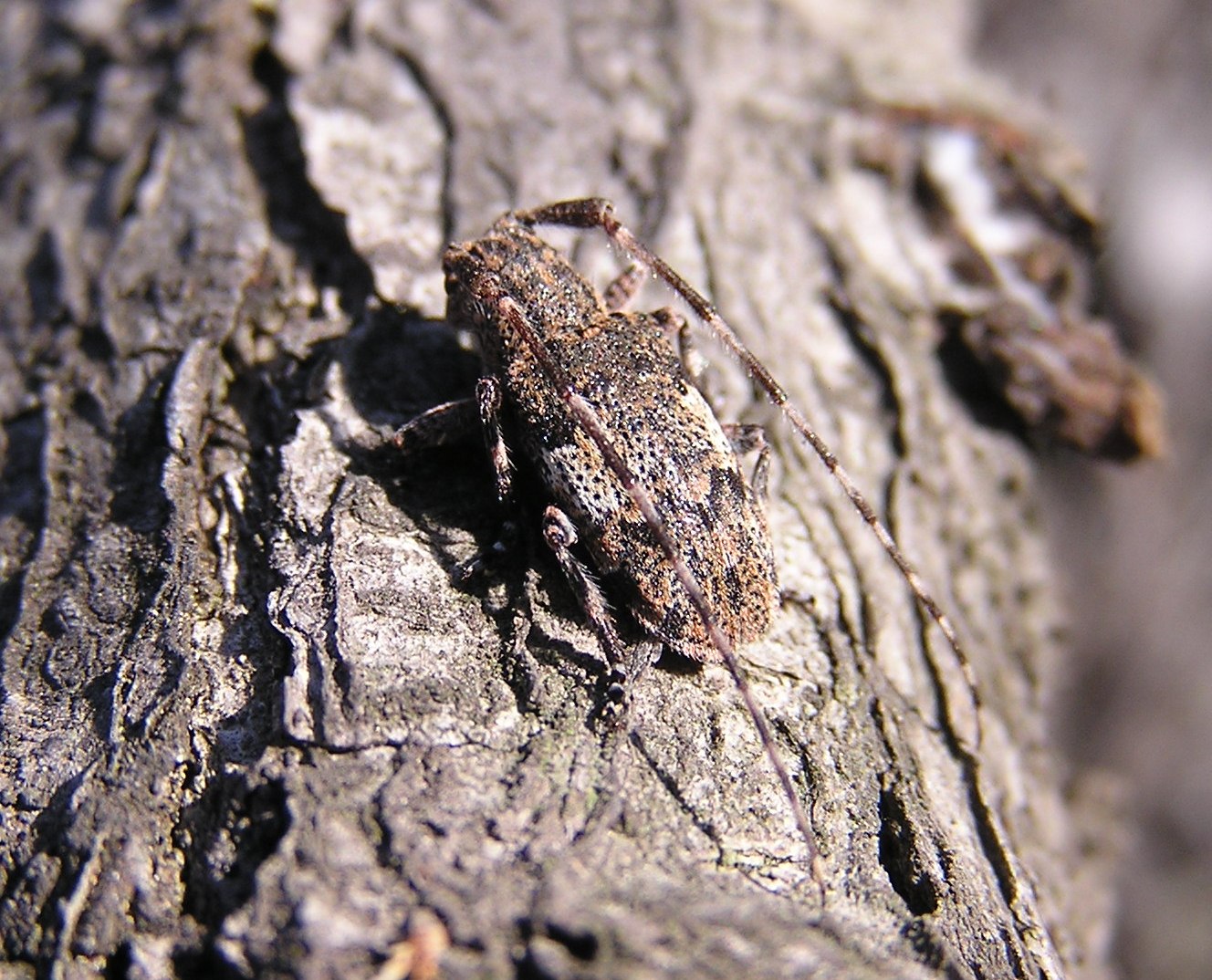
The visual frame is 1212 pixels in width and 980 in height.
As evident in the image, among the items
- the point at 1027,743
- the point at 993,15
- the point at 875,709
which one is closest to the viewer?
the point at 875,709

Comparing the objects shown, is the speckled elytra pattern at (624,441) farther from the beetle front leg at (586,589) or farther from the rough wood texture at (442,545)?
the rough wood texture at (442,545)

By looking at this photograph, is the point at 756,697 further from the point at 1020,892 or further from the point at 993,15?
the point at 993,15

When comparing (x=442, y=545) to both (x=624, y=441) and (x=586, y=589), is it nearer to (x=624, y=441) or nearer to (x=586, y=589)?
(x=586, y=589)

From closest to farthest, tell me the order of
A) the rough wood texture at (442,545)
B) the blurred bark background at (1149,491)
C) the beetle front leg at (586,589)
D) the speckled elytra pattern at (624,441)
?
the rough wood texture at (442,545) < the beetle front leg at (586,589) < the speckled elytra pattern at (624,441) < the blurred bark background at (1149,491)

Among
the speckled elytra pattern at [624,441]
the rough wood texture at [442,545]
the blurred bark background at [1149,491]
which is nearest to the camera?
the rough wood texture at [442,545]

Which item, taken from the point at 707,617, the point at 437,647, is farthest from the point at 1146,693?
the point at 437,647

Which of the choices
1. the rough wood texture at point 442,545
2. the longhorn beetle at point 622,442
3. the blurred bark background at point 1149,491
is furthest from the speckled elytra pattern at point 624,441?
the blurred bark background at point 1149,491

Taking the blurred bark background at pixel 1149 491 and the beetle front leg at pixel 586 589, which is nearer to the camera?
the beetle front leg at pixel 586 589

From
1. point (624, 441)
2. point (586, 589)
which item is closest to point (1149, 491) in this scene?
point (624, 441)
